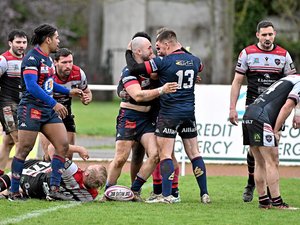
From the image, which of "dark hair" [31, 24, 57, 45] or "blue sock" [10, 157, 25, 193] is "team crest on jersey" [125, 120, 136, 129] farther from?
"dark hair" [31, 24, 57, 45]

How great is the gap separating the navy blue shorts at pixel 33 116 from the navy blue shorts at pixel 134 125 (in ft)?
3.44

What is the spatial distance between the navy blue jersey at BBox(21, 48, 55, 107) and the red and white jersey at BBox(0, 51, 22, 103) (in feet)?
6.59

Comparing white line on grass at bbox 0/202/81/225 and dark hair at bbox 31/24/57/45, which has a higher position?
dark hair at bbox 31/24/57/45

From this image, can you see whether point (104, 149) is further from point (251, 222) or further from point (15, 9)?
point (15, 9)

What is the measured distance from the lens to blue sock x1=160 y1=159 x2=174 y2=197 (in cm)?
1221

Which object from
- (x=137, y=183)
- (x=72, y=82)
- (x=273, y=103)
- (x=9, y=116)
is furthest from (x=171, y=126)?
(x=9, y=116)

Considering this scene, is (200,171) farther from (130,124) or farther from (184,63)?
(184,63)

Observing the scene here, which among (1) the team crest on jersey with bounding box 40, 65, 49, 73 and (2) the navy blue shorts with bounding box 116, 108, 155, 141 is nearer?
(1) the team crest on jersey with bounding box 40, 65, 49, 73

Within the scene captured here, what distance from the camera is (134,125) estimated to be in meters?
12.6

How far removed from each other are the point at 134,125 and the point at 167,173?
33.2 inches

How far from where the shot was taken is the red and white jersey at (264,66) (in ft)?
43.1

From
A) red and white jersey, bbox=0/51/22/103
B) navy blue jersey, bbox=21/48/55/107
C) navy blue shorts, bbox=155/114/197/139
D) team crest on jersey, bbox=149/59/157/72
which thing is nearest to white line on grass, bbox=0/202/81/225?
navy blue jersey, bbox=21/48/55/107

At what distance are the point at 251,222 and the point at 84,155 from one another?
9.14 feet

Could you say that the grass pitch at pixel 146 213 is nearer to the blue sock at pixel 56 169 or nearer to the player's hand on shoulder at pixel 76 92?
the blue sock at pixel 56 169
